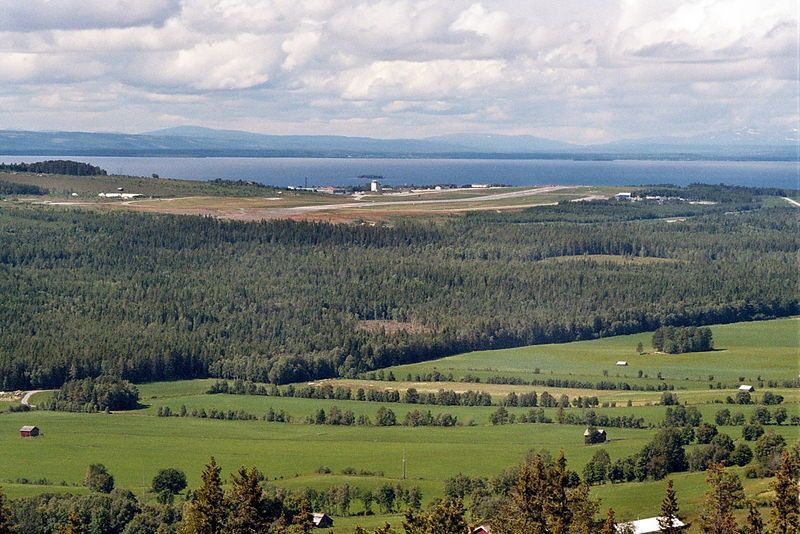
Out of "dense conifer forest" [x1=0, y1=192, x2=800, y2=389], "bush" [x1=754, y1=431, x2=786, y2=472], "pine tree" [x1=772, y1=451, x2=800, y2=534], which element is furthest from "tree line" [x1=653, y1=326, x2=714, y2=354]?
"pine tree" [x1=772, y1=451, x2=800, y2=534]

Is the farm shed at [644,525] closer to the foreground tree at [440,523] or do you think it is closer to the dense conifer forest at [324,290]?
the foreground tree at [440,523]

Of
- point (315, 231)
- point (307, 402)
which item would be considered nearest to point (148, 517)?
point (307, 402)

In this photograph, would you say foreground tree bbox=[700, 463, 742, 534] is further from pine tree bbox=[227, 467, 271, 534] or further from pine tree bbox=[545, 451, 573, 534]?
pine tree bbox=[227, 467, 271, 534]

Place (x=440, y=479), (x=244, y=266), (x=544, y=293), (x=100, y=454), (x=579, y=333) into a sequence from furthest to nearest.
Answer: (x=244, y=266), (x=544, y=293), (x=579, y=333), (x=100, y=454), (x=440, y=479)

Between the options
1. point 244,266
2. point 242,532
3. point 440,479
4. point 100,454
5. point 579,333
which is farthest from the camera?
point 244,266

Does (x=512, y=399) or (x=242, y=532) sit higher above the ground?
(x=242, y=532)

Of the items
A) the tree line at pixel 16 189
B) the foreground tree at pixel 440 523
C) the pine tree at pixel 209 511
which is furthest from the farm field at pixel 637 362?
the tree line at pixel 16 189

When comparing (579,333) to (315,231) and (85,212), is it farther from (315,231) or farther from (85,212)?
(85,212)

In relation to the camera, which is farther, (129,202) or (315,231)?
(129,202)
